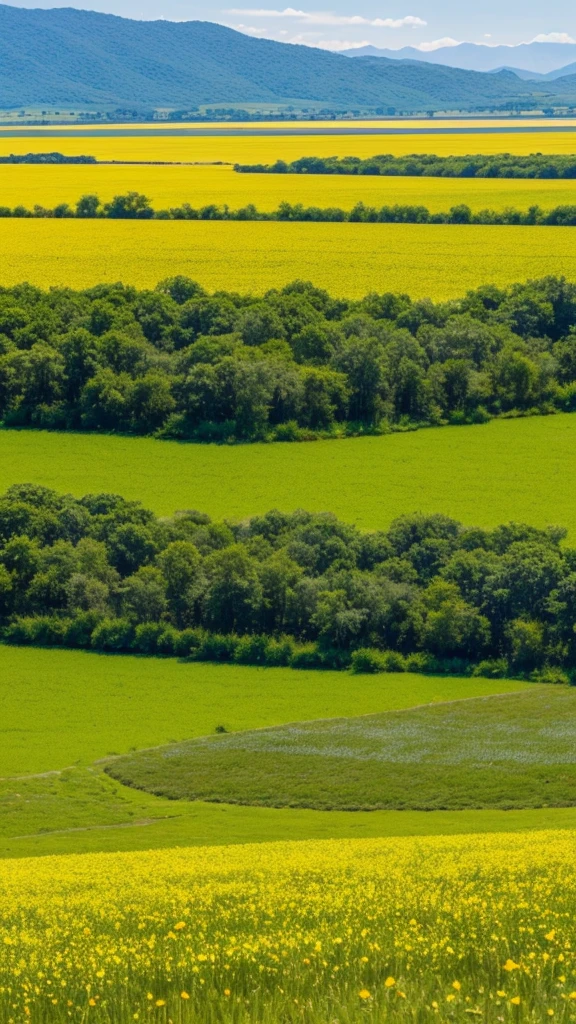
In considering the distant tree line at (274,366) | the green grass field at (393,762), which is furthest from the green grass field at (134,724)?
the distant tree line at (274,366)

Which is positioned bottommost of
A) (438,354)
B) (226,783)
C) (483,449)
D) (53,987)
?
(226,783)

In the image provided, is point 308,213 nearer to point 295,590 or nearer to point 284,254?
point 284,254

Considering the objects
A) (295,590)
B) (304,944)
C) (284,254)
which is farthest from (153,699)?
(284,254)

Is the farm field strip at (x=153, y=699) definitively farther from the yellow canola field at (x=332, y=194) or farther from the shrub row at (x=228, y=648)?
the yellow canola field at (x=332, y=194)

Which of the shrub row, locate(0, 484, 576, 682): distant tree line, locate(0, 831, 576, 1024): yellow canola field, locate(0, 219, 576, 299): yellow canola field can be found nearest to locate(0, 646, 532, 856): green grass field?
the shrub row

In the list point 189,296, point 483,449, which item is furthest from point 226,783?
point 189,296

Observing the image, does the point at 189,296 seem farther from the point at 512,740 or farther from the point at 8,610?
the point at 512,740
